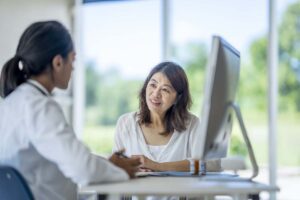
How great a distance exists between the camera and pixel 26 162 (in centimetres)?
155

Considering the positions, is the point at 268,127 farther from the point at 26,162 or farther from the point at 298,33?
the point at 26,162

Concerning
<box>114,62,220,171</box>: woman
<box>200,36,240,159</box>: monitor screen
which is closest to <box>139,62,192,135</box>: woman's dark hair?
<box>114,62,220,171</box>: woman

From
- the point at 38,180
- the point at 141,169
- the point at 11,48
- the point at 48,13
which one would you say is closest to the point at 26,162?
the point at 38,180

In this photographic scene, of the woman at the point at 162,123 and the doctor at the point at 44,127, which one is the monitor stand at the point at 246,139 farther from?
the woman at the point at 162,123

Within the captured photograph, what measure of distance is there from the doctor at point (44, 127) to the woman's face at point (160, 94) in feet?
2.50

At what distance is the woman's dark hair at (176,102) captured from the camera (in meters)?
2.44

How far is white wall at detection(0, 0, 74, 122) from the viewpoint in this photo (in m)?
3.58

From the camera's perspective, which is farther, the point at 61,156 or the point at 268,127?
the point at 268,127

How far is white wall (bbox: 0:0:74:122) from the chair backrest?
2130mm

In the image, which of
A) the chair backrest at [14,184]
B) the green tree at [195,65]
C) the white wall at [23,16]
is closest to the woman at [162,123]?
the chair backrest at [14,184]

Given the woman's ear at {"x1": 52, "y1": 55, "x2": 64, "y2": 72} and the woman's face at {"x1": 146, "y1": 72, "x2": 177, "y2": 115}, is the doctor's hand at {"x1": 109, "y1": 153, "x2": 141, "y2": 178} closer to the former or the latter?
the woman's ear at {"x1": 52, "y1": 55, "x2": 64, "y2": 72}

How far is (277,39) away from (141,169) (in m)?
2.59

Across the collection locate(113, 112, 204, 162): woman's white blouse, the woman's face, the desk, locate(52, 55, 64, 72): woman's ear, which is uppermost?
locate(52, 55, 64, 72): woman's ear

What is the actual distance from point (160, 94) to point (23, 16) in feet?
6.30
